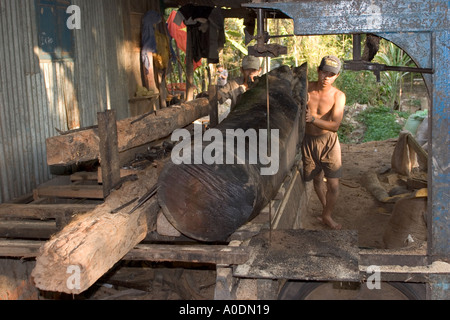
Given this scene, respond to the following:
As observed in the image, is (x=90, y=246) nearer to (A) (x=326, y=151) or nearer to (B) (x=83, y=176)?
(B) (x=83, y=176)

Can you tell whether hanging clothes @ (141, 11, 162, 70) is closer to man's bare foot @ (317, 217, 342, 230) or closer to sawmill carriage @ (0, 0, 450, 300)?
man's bare foot @ (317, 217, 342, 230)

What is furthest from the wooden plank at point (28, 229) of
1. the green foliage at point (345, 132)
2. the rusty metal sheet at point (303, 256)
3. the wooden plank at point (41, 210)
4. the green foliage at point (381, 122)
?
the green foliage at point (345, 132)

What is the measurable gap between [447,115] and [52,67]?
457cm

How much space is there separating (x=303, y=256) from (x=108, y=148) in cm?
144

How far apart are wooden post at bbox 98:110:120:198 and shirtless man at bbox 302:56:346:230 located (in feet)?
9.62

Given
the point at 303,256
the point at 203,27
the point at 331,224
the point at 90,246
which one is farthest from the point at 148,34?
the point at 90,246

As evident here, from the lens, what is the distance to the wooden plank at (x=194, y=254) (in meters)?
2.85

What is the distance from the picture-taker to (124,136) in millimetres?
3752

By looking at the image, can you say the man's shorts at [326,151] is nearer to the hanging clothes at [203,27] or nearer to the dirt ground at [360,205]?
the dirt ground at [360,205]

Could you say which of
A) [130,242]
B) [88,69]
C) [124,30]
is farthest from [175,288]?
[124,30]

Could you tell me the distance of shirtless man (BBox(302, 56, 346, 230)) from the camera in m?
5.84

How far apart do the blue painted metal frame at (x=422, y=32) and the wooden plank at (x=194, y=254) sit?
1.14m

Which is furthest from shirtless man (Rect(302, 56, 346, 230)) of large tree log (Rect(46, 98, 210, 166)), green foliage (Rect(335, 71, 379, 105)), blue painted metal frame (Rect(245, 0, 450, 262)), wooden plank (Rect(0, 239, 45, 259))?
green foliage (Rect(335, 71, 379, 105))

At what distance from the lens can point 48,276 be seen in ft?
7.95
